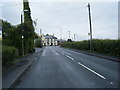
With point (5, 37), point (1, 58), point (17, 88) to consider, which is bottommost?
point (17, 88)

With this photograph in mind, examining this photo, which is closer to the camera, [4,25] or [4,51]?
[4,51]

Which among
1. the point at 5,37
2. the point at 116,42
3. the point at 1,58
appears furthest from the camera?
the point at 5,37

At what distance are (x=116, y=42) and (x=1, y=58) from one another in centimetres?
1621

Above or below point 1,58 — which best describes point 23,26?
above

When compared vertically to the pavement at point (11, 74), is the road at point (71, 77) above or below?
below

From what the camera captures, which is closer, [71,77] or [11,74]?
[71,77]

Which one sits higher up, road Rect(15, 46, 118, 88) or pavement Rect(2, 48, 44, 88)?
pavement Rect(2, 48, 44, 88)

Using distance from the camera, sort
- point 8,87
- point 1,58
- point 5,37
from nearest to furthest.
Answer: point 8,87, point 1,58, point 5,37

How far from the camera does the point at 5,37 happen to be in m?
29.2

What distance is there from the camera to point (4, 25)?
31.0 metres

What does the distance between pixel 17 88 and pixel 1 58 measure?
581 centimetres

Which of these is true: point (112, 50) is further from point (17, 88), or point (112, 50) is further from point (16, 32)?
point (17, 88)

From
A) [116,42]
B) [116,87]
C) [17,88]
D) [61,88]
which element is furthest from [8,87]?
[116,42]

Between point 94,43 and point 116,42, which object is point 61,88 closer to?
point 116,42
